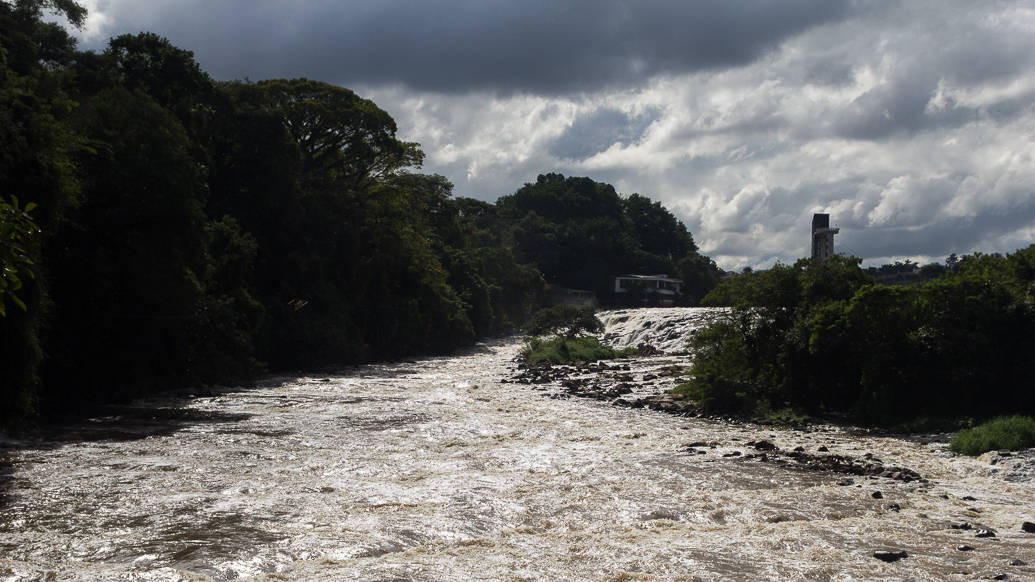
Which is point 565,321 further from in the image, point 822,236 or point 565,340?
point 822,236

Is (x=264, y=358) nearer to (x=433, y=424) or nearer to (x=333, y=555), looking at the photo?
(x=433, y=424)

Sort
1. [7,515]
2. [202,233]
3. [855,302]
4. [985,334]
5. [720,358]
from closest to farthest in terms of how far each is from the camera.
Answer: [7,515] < [985,334] < [855,302] < [720,358] < [202,233]

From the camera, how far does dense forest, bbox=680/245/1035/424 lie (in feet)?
56.4

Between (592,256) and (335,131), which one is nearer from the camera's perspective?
(335,131)

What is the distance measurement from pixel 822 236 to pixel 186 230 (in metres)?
35.0

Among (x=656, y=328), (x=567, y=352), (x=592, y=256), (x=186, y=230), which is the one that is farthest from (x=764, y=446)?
(x=592, y=256)

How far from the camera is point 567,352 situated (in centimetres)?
4203

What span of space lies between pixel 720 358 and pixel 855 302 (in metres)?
4.17

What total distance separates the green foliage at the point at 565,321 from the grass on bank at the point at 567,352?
40.7 inches

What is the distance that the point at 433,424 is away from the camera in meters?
19.0

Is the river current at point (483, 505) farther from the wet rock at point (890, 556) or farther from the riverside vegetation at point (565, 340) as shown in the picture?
the riverside vegetation at point (565, 340)

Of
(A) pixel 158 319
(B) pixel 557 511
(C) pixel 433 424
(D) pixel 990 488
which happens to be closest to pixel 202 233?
(A) pixel 158 319

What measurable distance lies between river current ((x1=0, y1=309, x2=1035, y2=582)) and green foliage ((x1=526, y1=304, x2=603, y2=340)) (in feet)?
88.8

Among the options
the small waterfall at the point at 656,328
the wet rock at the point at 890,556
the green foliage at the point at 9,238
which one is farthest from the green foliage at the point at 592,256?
the green foliage at the point at 9,238
